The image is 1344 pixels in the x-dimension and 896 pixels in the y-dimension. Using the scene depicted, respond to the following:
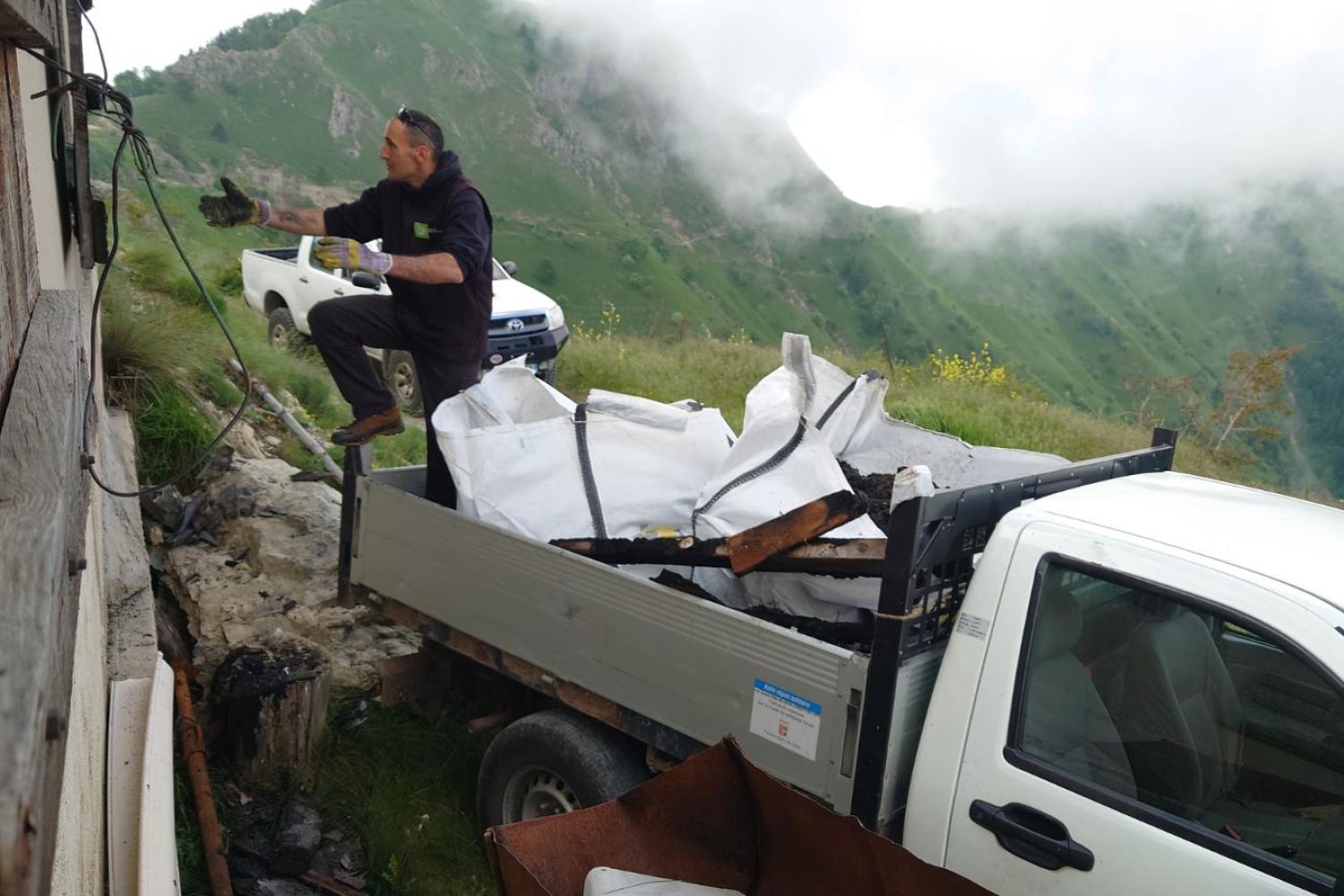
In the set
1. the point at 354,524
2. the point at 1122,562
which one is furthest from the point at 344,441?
the point at 1122,562

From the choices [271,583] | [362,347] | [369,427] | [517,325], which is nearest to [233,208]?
[362,347]

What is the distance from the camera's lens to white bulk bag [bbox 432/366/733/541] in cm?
402

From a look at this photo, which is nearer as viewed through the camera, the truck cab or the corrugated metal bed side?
the truck cab

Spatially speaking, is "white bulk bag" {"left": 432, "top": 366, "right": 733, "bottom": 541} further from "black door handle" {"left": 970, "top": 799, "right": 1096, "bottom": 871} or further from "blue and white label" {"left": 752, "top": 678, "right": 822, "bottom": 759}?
"black door handle" {"left": 970, "top": 799, "right": 1096, "bottom": 871}

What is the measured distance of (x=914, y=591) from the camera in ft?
8.68

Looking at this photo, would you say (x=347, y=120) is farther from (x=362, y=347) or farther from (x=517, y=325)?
(x=362, y=347)

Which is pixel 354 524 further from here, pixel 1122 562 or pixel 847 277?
pixel 847 277

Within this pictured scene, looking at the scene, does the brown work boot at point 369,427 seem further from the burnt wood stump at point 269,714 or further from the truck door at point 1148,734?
the truck door at point 1148,734

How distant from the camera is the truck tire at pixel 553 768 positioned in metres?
3.49

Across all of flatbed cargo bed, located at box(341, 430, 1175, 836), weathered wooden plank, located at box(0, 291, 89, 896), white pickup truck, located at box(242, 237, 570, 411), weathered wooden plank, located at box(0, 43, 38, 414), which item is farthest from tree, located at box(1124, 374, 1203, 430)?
weathered wooden plank, located at box(0, 291, 89, 896)

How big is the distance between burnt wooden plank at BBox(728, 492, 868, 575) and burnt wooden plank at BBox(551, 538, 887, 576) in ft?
0.12

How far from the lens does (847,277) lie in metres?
84.9

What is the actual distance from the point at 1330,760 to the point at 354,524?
134 inches

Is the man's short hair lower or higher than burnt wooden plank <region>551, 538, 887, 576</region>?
higher
